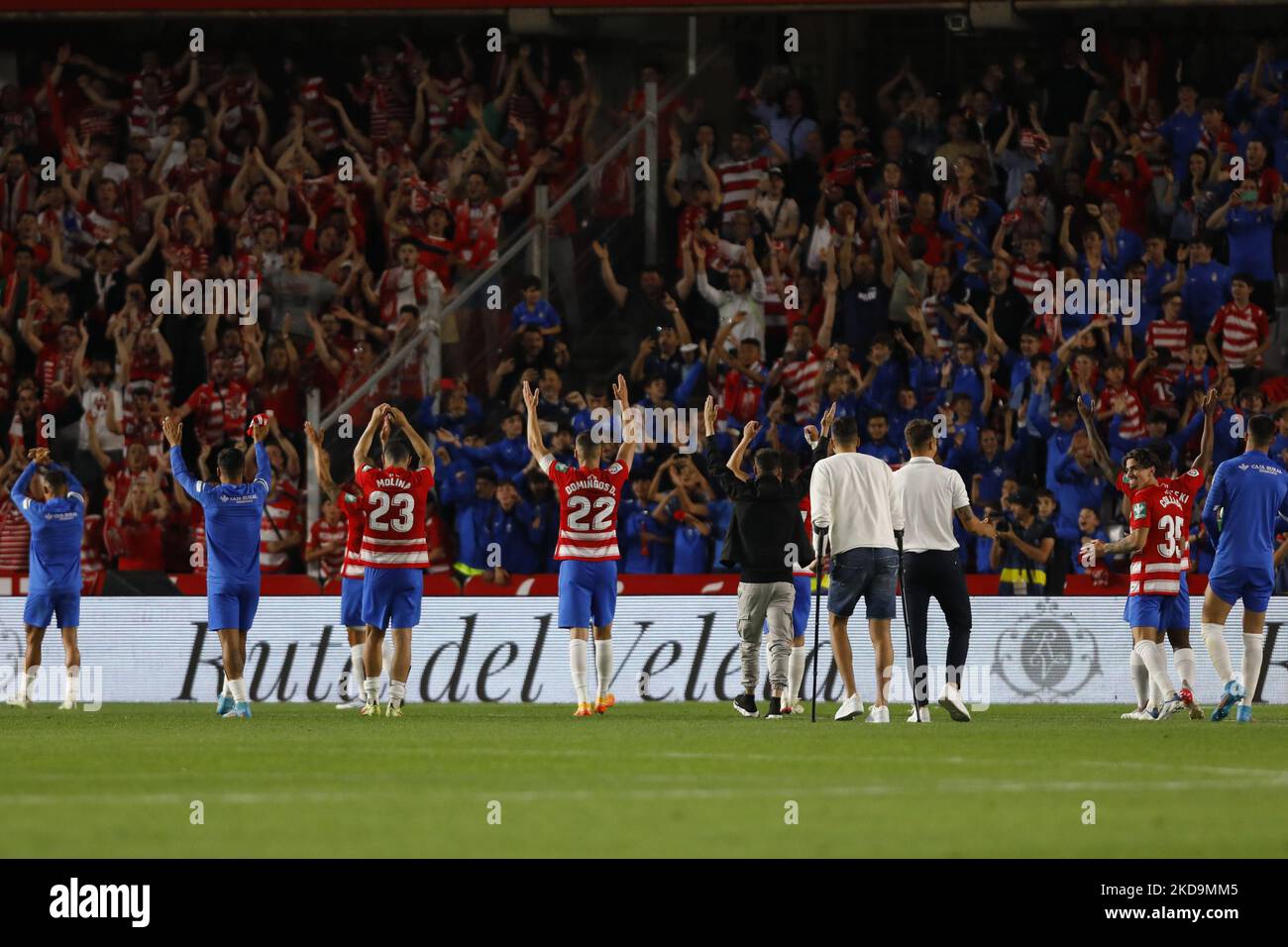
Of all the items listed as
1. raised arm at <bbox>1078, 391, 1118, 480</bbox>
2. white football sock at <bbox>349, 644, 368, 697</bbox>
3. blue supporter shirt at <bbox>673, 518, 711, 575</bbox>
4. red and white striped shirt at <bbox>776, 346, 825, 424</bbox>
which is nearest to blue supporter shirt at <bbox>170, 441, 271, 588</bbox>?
white football sock at <bbox>349, 644, 368, 697</bbox>

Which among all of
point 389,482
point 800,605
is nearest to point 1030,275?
point 800,605

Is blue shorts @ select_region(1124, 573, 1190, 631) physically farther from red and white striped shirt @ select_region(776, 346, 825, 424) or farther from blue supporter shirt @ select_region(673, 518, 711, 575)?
red and white striped shirt @ select_region(776, 346, 825, 424)

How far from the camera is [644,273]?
2275 cm

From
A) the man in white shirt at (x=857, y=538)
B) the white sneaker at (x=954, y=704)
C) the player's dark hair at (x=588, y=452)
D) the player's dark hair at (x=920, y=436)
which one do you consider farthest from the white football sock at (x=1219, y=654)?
the player's dark hair at (x=588, y=452)

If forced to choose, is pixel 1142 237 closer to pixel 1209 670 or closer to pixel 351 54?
pixel 1209 670

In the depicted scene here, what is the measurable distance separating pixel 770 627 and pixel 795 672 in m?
0.59

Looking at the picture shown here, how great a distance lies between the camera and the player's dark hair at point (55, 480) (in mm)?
17484

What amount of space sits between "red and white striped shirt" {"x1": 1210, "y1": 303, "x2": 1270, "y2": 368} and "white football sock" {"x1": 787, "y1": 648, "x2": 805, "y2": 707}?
7.46 metres

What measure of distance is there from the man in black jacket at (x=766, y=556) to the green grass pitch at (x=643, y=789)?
89 cm

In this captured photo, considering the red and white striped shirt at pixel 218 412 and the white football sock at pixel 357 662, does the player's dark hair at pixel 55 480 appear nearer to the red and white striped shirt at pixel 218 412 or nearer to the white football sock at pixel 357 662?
the white football sock at pixel 357 662

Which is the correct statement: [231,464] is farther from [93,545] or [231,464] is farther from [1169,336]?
[1169,336]

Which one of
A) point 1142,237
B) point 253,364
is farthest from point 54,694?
point 1142,237

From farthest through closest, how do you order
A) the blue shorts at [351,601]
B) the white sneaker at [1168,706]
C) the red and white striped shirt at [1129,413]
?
the red and white striped shirt at [1129,413]
the blue shorts at [351,601]
the white sneaker at [1168,706]

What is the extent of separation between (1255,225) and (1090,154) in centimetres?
215
